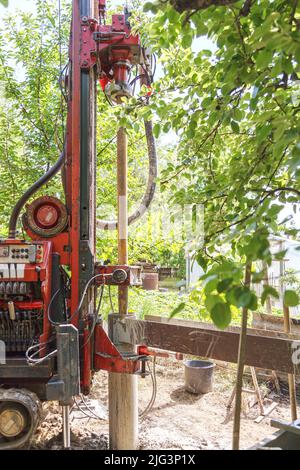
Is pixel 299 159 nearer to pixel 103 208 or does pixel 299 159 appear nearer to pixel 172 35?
pixel 172 35

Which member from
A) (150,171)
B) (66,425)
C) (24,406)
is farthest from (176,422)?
(150,171)

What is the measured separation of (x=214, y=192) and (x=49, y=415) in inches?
120

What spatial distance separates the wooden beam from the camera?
260 centimetres

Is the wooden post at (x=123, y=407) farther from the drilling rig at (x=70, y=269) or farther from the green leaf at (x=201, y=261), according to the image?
the green leaf at (x=201, y=261)

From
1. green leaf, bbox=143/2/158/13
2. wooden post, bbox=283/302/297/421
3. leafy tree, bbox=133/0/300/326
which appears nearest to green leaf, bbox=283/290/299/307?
leafy tree, bbox=133/0/300/326

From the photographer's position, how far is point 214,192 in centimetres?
192

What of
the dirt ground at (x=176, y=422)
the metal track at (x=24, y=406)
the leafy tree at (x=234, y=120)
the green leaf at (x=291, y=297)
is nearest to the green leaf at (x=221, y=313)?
the leafy tree at (x=234, y=120)

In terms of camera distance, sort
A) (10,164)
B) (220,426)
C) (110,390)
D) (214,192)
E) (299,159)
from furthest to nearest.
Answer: (10,164)
(220,426)
(110,390)
(214,192)
(299,159)

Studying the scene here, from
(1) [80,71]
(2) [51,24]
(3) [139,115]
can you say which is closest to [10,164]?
(2) [51,24]

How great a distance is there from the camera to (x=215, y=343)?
295 cm

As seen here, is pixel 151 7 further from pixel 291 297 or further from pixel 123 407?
pixel 123 407

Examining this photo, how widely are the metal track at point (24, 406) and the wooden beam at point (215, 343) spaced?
0.90 meters

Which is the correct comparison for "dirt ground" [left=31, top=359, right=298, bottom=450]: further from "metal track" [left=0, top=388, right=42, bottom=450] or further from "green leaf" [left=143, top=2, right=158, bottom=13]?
"green leaf" [left=143, top=2, right=158, bottom=13]

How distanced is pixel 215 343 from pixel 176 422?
4.75 ft
